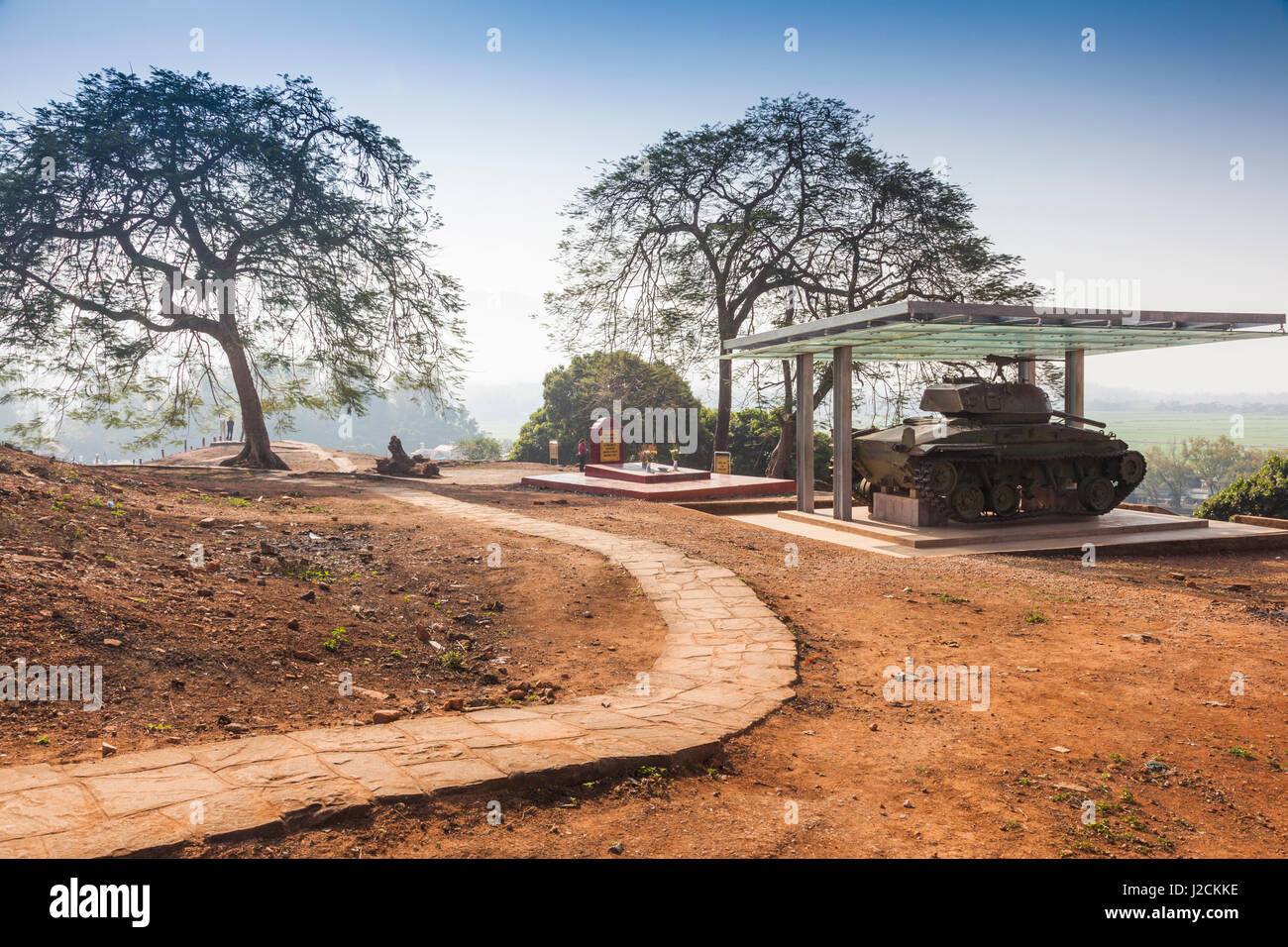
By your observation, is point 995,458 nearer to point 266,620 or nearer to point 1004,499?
point 1004,499

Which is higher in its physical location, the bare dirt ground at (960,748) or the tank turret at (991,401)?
the tank turret at (991,401)

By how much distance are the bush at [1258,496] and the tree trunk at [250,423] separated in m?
23.2

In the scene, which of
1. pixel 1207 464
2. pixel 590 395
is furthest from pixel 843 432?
pixel 1207 464

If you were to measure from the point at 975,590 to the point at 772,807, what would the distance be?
5.61 metres

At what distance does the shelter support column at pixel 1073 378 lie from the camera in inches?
631

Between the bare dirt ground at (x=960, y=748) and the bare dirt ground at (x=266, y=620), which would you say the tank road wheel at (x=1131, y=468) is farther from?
the bare dirt ground at (x=266, y=620)

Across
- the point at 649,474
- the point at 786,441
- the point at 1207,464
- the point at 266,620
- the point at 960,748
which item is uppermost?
the point at 786,441

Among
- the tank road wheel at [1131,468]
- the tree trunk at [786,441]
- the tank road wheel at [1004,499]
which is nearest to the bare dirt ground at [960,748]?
the tank road wheel at [1004,499]

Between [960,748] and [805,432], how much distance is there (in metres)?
11.4

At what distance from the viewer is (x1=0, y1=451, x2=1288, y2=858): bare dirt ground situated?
10.5 feet

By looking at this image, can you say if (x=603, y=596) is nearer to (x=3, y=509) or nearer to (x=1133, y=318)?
(x=3, y=509)

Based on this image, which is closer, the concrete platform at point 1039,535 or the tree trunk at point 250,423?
the concrete platform at point 1039,535

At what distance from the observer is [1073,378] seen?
1606 cm

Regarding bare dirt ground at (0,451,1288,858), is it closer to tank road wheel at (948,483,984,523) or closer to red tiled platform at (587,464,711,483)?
tank road wheel at (948,483,984,523)
